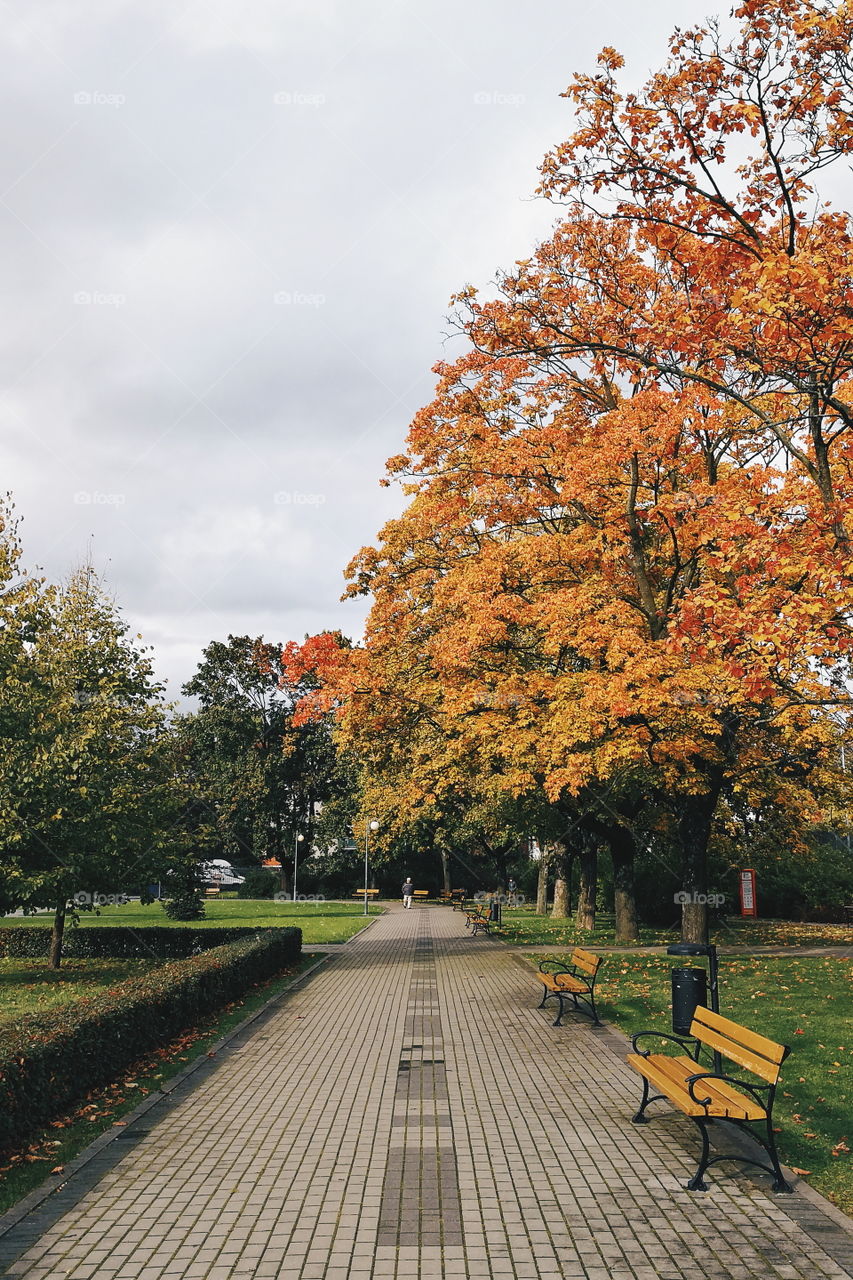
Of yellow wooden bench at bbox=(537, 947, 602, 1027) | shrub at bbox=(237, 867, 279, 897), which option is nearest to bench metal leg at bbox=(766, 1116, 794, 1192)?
yellow wooden bench at bbox=(537, 947, 602, 1027)

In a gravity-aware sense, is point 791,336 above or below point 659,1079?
above

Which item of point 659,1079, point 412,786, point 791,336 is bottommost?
point 659,1079

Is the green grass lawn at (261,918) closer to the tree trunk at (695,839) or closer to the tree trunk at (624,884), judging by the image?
the tree trunk at (624,884)

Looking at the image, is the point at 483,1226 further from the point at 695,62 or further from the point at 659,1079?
the point at 695,62

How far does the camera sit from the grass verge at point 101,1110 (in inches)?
275

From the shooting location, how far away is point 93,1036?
9.57 m

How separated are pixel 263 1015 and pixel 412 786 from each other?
7.94 meters

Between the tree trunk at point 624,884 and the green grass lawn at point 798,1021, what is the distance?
3248 millimetres

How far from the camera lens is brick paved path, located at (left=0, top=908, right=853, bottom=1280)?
212 inches

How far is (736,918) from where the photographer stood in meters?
36.1

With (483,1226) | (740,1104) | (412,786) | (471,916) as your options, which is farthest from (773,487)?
(471,916)

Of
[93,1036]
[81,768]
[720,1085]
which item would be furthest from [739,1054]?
[81,768]

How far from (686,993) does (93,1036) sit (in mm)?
6164

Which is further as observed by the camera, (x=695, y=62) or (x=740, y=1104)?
(x=695, y=62)
